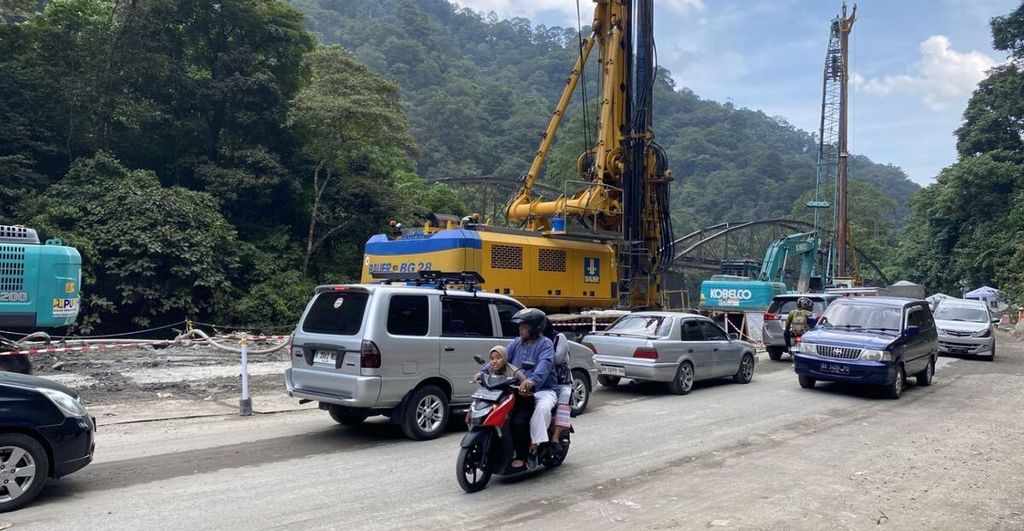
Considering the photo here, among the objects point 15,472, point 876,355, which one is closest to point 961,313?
point 876,355

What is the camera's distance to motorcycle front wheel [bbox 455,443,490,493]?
6.18 meters

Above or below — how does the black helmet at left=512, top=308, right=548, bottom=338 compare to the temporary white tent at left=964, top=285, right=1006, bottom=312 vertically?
below

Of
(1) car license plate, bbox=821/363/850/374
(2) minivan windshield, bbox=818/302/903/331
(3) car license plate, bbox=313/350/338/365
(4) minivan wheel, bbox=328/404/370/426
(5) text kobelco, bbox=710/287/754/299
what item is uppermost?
(5) text kobelco, bbox=710/287/754/299

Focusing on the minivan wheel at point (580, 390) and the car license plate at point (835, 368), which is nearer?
the minivan wheel at point (580, 390)

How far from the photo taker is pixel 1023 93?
48625 mm

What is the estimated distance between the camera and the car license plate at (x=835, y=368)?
39.8 feet

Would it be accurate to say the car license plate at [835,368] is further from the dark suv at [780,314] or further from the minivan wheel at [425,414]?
the minivan wheel at [425,414]

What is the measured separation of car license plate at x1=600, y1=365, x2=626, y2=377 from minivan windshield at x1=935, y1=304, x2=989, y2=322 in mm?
14488

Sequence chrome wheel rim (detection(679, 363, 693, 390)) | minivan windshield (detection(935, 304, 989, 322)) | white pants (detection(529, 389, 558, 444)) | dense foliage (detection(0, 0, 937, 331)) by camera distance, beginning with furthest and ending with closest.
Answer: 1. dense foliage (detection(0, 0, 937, 331))
2. minivan windshield (detection(935, 304, 989, 322))
3. chrome wheel rim (detection(679, 363, 693, 390))
4. white pants (detection(529, 389, 558, 444))

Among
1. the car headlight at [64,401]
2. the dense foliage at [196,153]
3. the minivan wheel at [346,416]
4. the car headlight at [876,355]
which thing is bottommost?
the minivan wheel at [346,416]

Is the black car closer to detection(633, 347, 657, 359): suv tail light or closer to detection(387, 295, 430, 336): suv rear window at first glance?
detection(387, 295, 430, 336): suv rear window

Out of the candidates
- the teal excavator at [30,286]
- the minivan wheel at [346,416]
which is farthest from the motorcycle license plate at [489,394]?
the teal excavator at [30,286]

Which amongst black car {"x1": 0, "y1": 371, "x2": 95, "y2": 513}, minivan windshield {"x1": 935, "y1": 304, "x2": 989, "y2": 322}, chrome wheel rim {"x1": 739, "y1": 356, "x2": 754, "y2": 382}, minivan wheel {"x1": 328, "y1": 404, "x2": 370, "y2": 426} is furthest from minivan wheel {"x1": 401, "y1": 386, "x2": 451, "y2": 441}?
minivan windshield {"x1": 935, "y1": 304, "x2": 989, "y2": 322}

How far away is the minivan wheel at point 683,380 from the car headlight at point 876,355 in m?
2.89
